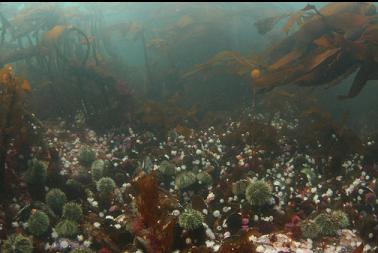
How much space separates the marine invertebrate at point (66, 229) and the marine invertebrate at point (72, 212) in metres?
0.20

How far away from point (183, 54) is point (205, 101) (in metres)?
2.93

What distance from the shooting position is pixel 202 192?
550cm

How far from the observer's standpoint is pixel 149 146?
686 centimetres

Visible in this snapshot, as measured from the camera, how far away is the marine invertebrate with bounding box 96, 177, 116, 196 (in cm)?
523

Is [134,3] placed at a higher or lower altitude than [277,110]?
higher

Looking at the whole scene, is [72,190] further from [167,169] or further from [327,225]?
[327,225]

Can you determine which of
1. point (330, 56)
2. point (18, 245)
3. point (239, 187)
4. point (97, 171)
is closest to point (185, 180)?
point (239, 187)

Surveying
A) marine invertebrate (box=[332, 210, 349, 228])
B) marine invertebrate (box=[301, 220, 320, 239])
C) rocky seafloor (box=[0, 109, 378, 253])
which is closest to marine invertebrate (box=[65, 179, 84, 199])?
rocky seafloor (box=[0, 109, 378, 253])

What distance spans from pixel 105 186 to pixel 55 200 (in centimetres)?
66

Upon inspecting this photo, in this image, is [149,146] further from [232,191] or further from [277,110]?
[277,110]

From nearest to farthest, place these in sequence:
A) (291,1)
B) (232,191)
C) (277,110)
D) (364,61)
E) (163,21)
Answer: (232,191)
(364,61)
(277,110)
(163,21)
(291,1)

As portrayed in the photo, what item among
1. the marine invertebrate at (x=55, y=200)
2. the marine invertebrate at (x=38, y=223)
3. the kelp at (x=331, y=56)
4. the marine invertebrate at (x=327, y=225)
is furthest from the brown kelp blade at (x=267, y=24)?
the marine invertebrate at (x=38, y=223)

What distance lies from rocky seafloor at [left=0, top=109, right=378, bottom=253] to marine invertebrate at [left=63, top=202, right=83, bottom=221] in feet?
0.04

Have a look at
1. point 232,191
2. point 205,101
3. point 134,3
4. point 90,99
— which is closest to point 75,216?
point 232,191
